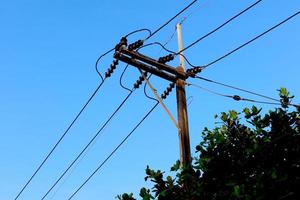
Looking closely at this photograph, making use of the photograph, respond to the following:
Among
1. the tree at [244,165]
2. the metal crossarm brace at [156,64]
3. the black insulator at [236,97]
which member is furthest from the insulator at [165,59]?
the tree at [244,165]

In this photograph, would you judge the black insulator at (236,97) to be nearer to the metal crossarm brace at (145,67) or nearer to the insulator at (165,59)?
the metal crossarm brace at (145,67)

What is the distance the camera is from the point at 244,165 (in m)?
7.52

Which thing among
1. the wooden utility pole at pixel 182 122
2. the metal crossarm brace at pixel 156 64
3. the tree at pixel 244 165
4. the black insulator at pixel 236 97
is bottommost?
the tree at pixel 244 165

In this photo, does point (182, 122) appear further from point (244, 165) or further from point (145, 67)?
point (244, 165)

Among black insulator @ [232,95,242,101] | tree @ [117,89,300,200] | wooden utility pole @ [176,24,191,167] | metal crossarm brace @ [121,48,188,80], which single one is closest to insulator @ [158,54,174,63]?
metal crossarm brace @ [121,48,188,80]

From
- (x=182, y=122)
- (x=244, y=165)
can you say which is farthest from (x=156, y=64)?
(x=244, y=165)

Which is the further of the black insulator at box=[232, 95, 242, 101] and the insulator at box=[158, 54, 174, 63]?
the black insulator at box=[232, 95, 242, 101]

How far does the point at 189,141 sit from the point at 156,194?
261 centimetres

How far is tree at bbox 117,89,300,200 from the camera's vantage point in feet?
22.2

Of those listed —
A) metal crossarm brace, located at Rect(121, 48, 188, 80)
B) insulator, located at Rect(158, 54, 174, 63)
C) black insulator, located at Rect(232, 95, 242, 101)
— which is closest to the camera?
metal crossarm brace, located at Rect(121, 48, 188, 80)

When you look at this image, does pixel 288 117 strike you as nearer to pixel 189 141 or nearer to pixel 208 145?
pixel 208 145

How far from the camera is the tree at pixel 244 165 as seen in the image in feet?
22.2

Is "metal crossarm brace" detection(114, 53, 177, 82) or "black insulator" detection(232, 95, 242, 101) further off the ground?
"metal crossarm brace" detection(114, 53, 177, 82)

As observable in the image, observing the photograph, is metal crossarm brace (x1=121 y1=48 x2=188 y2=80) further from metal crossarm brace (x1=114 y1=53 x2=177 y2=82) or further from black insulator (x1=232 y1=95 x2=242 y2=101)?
black insulator (x1=232 y1=95 x2=242 y2=101)
